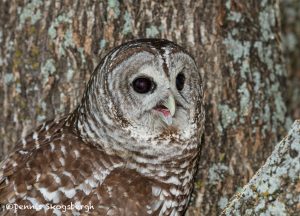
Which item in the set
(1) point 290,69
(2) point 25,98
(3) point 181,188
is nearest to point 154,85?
(3) point 181,188

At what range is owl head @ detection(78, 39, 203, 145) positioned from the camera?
12.4ft

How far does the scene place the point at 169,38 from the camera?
4449mm

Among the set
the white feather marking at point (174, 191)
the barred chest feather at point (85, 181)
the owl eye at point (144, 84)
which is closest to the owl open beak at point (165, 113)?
the owl eye at point (144, 84)

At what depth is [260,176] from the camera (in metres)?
3.28

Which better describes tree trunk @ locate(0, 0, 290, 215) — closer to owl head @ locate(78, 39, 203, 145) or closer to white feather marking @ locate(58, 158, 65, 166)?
owl head @ locate(78, 39, 203, 145)

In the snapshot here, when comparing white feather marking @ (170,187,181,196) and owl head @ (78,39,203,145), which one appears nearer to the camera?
owl head @ (78,39,203,145)

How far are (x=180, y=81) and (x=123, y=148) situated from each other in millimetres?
495

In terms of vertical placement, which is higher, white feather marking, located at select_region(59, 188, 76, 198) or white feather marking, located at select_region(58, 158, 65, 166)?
A: white feather marking, located at select_region(58, 158, 65, 166)

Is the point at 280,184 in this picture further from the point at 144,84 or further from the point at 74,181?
the point at 74,181

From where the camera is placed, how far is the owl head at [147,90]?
3.78m

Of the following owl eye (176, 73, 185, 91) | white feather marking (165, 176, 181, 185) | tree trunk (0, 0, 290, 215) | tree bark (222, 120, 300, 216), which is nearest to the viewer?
tree bark (222, 120, 300, 216)

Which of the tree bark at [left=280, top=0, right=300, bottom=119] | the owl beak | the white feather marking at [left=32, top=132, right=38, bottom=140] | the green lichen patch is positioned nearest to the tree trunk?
the green lichen patch

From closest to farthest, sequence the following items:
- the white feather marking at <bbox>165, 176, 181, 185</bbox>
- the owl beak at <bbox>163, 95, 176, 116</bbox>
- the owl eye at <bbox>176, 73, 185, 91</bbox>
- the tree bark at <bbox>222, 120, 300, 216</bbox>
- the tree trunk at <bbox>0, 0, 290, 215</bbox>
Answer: the tree bark at <bbox>222, 120, 300, 216</bbox> → the owl beak at <bbox>163, 95, 176, 116</bbox> → the owl eye at <bbox>176, 73, 185, 91</bbox> → the white feather marking at <bbox>165, 176, 181, 185</bbox> → the tree trunk at <bbox>0, 0, 290, 215</bbox>

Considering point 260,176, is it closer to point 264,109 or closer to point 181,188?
point 181,188
